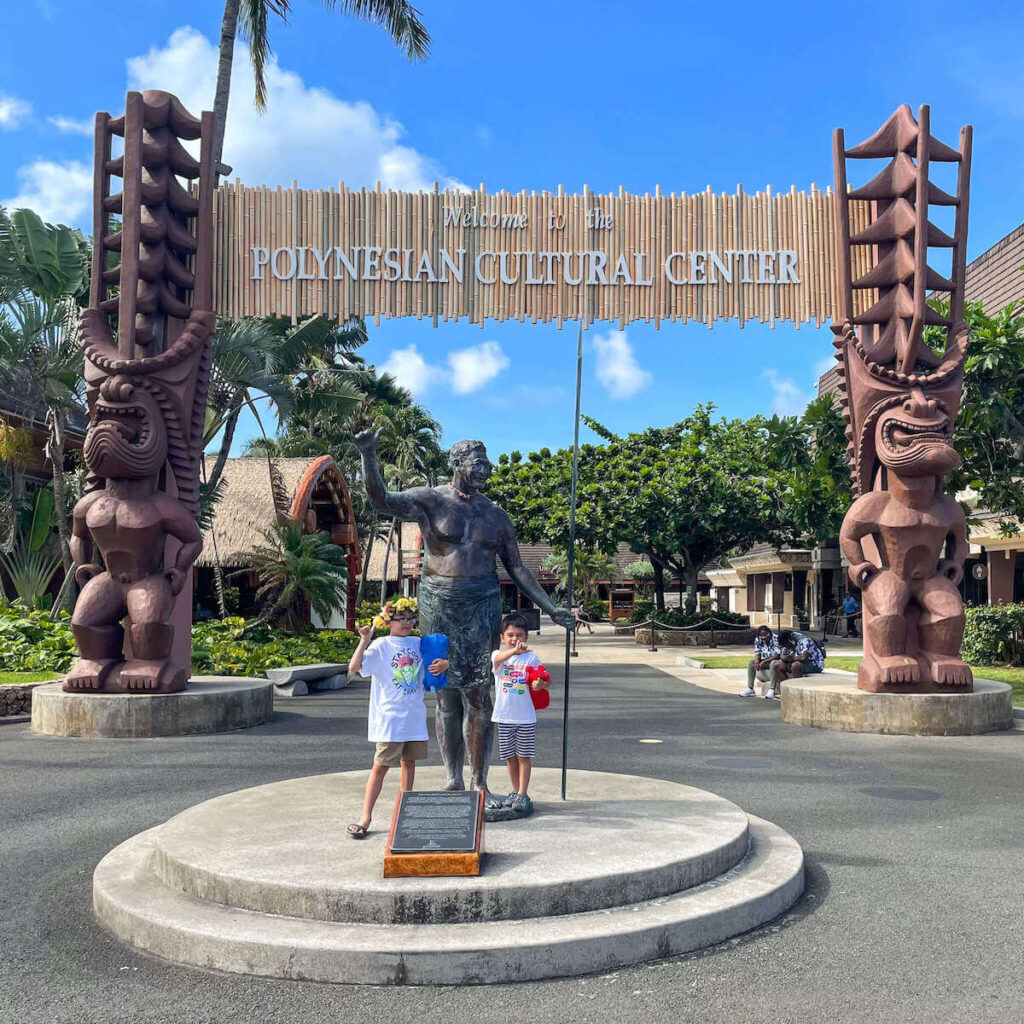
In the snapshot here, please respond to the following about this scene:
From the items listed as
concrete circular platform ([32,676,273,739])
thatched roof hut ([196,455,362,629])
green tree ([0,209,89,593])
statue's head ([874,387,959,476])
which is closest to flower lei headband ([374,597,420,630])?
concrete circular platform ([32,676,273,739])

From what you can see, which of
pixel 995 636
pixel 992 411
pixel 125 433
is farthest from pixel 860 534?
pixel 125 433

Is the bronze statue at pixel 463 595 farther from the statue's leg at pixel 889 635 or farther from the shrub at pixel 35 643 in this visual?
the shrub at pixel 35 643

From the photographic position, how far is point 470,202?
12891mm

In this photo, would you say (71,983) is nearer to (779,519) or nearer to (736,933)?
(736,933)

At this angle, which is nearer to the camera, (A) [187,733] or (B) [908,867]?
(B) [908,867]

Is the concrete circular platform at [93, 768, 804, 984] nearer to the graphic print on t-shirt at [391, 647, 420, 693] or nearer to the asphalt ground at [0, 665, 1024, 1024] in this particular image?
the asphalt ground at [0, 665, 1024, 1024]

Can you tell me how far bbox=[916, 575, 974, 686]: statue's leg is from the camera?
1095cm

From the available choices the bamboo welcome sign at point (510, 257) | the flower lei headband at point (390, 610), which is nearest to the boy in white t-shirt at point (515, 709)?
the flower lei headband at point (390, 610)

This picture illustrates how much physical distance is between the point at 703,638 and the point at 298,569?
14182mm

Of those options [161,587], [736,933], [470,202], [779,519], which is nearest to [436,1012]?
[736,933]

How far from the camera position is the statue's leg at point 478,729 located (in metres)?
5.84

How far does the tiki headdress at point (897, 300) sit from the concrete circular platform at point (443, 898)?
7.19 metres

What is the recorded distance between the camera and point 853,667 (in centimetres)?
1944

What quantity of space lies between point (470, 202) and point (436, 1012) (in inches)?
434
